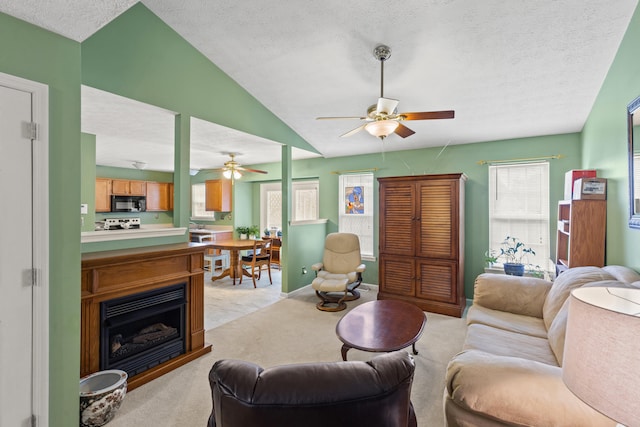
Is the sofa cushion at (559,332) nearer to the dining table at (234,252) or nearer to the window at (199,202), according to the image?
the dining table at (234,252)

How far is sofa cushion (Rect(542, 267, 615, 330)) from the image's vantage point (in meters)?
2.03

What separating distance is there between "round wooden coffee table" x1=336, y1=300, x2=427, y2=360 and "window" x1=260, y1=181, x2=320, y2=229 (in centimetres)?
311

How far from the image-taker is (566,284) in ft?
7.23

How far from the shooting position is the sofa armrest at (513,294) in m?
2.64

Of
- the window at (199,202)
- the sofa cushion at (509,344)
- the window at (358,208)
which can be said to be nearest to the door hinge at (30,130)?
the sofa cushion at (509,344)

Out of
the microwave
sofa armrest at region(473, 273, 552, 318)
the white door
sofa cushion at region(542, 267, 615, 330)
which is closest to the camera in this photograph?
the white door

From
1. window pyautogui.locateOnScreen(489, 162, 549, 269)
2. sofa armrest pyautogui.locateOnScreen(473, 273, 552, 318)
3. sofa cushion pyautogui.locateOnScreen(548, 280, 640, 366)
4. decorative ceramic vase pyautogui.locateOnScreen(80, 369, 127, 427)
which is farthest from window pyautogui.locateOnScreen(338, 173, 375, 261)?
decorative ceramic vase pyautogui.locateOnScreen(80, 369, 127, 427)

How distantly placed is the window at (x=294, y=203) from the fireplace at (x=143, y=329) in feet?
10.1

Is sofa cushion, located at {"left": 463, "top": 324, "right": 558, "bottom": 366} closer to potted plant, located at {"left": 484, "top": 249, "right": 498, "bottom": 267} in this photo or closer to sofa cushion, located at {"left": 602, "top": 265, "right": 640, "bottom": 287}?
sofa cushion, located at {"left": 602, "top": 265, "right": 640, "bottom": 287}

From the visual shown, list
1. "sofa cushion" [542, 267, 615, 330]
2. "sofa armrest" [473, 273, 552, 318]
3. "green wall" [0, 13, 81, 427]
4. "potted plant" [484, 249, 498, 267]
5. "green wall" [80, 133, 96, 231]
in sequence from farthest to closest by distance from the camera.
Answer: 1. "potted plant" [484, 249, 498, 267]
2. "green wall" [80, 133, 96, 231]
3. "sofa armrest" [473, 273, 552, 318]
4. "sofa cushion" [542, 267, 615, 330]
5. "green wall" [0, 13, 81, 427]

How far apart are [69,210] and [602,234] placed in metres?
3.99

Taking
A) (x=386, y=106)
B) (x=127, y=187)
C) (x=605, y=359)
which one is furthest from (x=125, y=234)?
(x=127, y=187)

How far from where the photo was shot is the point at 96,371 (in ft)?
7.47

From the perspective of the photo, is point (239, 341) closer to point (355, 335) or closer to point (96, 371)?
point (96, 371)
